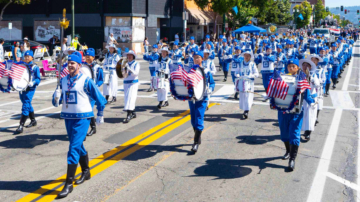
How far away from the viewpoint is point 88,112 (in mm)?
6641

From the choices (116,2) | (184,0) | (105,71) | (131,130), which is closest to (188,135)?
(131,130)

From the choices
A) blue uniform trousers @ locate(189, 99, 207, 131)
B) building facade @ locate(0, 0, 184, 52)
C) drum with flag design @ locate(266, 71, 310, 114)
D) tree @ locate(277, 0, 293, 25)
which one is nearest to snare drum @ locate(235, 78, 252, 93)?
blue uniform trousers @ locate(189, 99, 207, 131)

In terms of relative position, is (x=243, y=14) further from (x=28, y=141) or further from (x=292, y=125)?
(x=292, y=125)

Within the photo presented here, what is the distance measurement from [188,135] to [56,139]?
2955mm

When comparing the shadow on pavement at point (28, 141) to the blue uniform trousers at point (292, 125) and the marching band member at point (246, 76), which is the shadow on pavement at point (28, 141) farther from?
the marching band member at point (246, 76)

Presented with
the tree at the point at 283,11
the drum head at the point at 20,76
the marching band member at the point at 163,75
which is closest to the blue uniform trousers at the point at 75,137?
the drum head at the point at 20,76

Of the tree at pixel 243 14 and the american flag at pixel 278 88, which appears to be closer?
the american flag at pixel 278 88

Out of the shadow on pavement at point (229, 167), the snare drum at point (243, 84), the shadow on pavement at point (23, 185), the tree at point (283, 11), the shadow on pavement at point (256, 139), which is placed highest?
the tree at point (283, 11)

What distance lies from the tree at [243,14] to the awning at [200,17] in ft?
8.48

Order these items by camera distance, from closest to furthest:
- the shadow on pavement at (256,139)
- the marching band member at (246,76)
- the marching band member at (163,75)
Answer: the shadow on pavement at (256,139)
the marching band member at (246,76)
the marching band member at (163,75)

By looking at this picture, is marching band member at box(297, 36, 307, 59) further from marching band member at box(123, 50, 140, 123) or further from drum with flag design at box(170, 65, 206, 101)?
drum with flag design at box(170, 65, 206, 101)

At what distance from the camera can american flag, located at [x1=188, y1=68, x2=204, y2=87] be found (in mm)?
8062

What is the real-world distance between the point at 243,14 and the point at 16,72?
141 feet

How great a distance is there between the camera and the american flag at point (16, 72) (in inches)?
380
